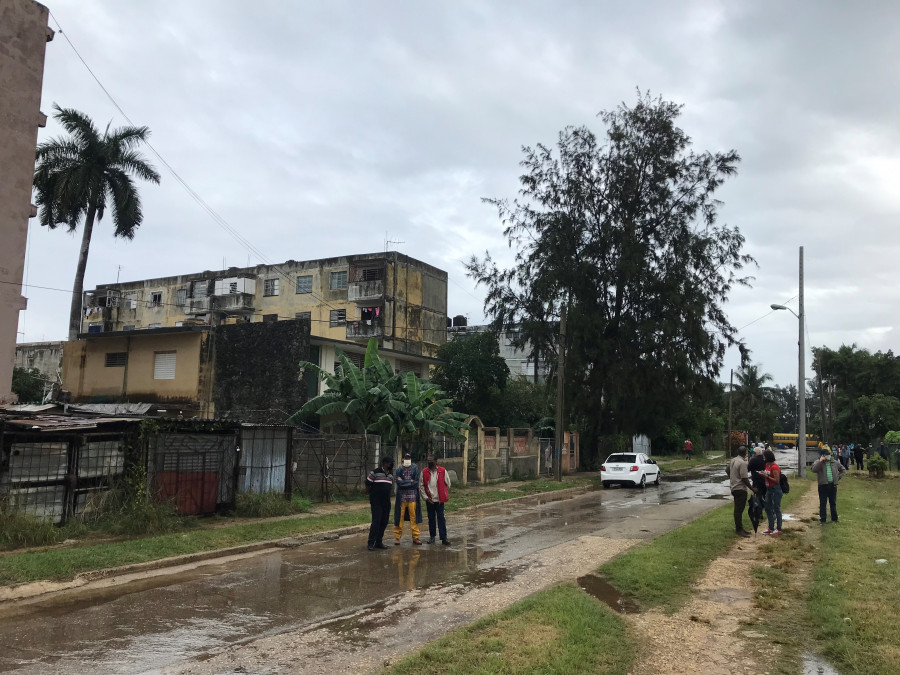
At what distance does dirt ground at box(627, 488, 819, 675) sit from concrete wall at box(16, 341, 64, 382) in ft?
196

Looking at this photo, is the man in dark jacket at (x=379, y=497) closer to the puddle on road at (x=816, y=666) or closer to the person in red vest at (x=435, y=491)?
the person in red vest at (x=435, y=491)

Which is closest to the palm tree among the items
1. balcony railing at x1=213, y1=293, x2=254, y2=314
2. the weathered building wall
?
the weathered building wall

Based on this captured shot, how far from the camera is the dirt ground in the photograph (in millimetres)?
6148

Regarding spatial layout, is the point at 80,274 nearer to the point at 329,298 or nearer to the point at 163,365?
the point at 163,365

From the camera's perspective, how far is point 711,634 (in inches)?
280

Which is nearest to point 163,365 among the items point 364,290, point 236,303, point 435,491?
point 364,290

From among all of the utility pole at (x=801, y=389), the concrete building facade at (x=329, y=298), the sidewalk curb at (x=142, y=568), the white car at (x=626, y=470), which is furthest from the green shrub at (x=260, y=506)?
the concrete building facade at (x=329, y=298)

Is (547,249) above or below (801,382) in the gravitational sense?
above

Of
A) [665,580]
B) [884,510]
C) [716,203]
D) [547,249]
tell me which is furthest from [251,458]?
[716,203]

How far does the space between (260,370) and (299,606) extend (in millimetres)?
25623

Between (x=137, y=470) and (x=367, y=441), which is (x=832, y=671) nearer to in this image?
(x=137, y=470)

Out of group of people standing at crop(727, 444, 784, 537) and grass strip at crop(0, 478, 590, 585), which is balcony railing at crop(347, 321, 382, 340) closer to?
grass strip at crop(0, 478, 590, 585)

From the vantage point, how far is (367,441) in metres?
21.7

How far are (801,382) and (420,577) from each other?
27040 mm
